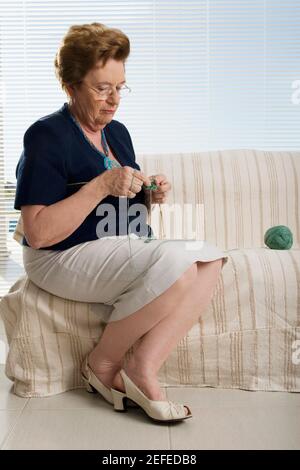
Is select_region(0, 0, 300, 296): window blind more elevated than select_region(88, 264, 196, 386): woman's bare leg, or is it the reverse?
select_region(0, 0, 300, 296): window blind

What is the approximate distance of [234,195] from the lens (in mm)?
2584

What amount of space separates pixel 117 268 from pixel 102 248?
81 mm

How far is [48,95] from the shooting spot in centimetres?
370

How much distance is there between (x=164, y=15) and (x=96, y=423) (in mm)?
2634

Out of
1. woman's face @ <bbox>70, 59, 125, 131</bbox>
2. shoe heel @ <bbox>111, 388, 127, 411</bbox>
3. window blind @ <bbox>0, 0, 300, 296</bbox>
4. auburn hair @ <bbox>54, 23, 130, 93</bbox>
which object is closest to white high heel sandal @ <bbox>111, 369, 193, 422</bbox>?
shoe heel @ <bbox>111, 388, 127, 411</bbox>

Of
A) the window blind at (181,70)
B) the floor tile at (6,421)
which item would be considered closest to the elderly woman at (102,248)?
the floor tile at (6,421)

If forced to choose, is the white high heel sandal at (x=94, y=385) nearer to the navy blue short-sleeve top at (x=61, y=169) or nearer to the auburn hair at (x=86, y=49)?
the navy blue short-sleeve top at (x=61, y=169)

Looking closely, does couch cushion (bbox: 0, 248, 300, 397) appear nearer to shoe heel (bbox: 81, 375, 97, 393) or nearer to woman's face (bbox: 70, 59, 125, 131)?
shoe heel (bbox: 81, 375, 97, 393)

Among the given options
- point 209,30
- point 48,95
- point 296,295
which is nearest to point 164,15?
point 209,30

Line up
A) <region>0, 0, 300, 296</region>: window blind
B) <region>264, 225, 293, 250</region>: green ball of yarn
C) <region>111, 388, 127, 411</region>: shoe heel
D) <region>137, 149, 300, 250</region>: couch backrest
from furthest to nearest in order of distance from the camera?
<region>0, 0, 300, 296</region>: window blind < <region>137, 149, 300, 250</region>: couch backrest < <region>264, 225, 293, 250</region>: green ball of yarn < <region>111, 388, 127, 411</region>: shoe heel

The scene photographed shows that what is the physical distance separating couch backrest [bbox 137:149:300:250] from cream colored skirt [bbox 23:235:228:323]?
2.23ft

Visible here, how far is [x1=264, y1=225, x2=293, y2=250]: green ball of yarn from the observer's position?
2336 millimetres

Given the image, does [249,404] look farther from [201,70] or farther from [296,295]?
[201,70]

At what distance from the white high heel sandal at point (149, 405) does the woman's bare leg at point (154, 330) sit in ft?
0.05
